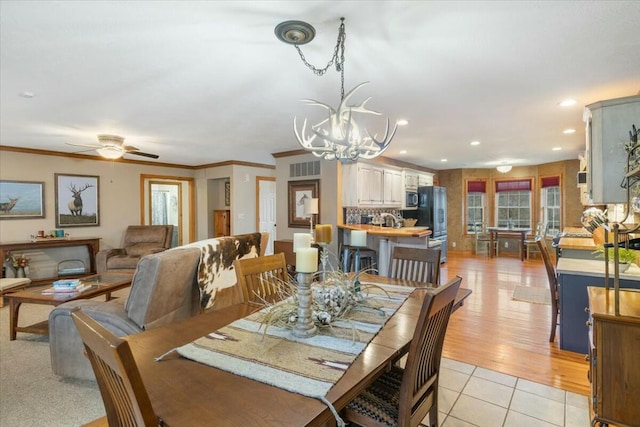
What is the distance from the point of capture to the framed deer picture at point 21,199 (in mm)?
5535

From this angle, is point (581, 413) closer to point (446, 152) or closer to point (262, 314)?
point (262, 314)

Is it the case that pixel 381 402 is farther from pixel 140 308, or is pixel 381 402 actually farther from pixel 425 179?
pixel 425 179

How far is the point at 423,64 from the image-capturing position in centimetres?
242

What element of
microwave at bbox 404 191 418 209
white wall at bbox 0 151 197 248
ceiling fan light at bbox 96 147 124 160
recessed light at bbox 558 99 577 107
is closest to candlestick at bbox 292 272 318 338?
recessed light at bbox 558 99 577 107

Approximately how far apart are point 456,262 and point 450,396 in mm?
5816

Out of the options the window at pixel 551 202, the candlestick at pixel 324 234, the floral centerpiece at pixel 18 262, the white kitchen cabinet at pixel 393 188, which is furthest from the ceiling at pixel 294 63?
the window at pixel 551 202

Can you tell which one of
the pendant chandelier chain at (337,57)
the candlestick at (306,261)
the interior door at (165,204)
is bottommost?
the candlestick at (306,261)

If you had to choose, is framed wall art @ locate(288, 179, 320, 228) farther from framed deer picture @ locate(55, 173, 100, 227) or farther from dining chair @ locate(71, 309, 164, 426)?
dining chair @ locate(71, 309, 164, 426)

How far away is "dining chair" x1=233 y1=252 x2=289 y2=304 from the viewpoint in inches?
83.0

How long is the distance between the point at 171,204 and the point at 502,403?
29.6ft

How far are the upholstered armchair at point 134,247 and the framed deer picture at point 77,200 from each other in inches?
29.5

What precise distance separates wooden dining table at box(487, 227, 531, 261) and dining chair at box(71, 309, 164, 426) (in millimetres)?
8692

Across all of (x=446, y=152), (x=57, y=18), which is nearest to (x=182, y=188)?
(x=446, y=152)

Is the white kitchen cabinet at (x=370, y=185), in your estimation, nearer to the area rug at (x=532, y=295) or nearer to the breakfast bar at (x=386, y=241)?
the breakfast bar at (x=386, y=241)
